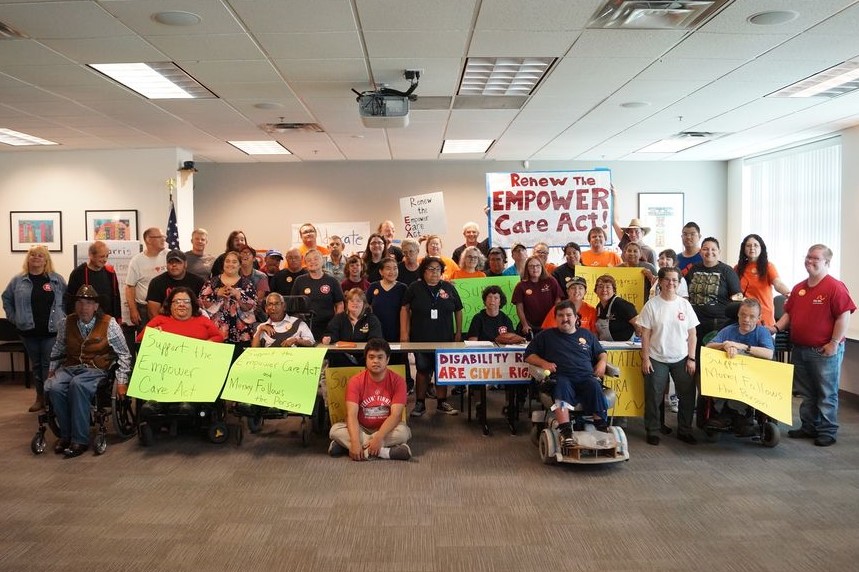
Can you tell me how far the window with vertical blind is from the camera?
29.0 ft

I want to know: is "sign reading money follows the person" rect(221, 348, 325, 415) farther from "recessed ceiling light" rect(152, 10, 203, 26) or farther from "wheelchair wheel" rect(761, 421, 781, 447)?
"wheelchair wheel" rect(761, 421, 781, 447)

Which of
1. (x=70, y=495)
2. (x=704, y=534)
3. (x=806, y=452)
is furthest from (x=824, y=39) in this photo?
(x=70, y=495)

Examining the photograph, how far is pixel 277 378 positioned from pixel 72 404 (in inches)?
60.2

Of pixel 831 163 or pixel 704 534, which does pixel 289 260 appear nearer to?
pixel 704 534

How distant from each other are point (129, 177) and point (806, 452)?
8835 millimetres

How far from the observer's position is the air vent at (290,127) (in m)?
7.60

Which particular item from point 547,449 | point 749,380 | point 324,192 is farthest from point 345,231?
point 749,380

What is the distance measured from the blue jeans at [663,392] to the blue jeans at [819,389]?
3.17 feet

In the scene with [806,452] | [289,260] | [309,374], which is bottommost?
[806,452]

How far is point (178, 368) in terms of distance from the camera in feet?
15.9

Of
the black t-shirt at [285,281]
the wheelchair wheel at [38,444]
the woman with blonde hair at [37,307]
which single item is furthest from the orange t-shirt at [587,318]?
the woman with blonde hair at [37,307]

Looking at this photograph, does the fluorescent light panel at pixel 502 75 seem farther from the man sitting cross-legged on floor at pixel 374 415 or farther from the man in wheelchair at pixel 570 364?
the man sitting cross-legged on floor at pixel 374 415

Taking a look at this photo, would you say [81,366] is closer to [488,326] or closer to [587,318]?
[488,326]

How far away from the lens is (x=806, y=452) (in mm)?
4848
